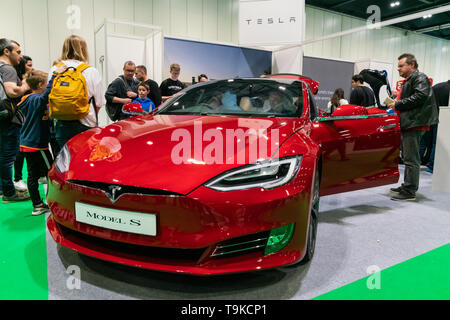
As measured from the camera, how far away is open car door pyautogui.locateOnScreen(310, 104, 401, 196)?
7.01 feet

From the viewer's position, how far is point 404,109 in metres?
3.24

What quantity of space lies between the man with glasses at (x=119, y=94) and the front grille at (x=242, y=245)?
3308mm

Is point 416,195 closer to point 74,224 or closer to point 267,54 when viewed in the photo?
point 74,224

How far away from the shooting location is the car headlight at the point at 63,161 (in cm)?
148

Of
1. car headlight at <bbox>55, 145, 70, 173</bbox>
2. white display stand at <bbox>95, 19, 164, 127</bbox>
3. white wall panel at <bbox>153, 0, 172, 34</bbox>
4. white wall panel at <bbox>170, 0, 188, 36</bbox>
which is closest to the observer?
car headlight at <bbox>55, 145, 70, 173</bbox>

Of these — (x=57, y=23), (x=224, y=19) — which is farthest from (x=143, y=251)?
(x=224, y=19)

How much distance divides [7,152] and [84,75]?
4.13 ft

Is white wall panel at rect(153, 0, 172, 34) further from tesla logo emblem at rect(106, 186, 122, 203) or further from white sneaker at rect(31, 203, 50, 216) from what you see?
tesla logo emblem at rect(106, 186, 122, 203)

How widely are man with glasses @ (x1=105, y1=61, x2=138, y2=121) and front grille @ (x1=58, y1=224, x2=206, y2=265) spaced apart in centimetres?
301

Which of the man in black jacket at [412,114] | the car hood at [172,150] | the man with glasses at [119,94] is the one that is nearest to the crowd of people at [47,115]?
the man in black jacket at [412,114]

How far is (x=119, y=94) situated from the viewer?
4191 mm

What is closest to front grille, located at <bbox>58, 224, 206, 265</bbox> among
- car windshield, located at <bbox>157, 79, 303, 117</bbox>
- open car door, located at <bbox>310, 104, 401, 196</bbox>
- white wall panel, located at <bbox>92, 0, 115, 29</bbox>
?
car windshield, located at <bbox>157, 79, 303, 117</bbox>
